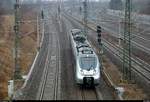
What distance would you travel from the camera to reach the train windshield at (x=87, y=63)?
39.1m

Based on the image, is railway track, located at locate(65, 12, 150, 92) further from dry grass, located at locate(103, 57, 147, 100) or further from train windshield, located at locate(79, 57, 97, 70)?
train windshield, located at locate(79, 57, 97, 70)

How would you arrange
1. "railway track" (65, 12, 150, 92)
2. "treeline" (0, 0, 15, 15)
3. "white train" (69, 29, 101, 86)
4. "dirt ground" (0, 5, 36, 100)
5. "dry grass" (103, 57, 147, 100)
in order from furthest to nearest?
1. "treeline" (0, 0, 15, 15)
2. "railway track" (65, 12, 150, 92)
3. "dirt ground" (0, 5, 36, 100)
4. "white train" (69, 29, 101, 86)
5. "dry grass" (103, 57, 147, 100)

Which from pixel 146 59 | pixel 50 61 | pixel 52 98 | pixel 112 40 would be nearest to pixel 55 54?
pixel 50 61

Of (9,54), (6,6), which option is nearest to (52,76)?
(9,54)

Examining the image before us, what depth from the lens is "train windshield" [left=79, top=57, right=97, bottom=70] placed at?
39097 millimetres

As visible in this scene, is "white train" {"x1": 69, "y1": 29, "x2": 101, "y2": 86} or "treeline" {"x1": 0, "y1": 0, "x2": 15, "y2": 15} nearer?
"white train" {"x1": 69, "y1": 29, "x2": 101, "y2": 86}

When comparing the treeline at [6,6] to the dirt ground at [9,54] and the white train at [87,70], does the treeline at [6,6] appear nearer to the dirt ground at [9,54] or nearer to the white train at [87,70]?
the dirt ground at [9,54]

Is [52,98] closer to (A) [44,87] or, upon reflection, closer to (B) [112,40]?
(A) [44,87]

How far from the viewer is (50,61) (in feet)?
192

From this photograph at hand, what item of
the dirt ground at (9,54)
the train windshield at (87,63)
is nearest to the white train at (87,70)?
the train windshield at (87,63)

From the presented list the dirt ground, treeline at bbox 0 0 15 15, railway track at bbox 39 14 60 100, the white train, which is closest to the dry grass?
the white train

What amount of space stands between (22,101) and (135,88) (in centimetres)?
1208

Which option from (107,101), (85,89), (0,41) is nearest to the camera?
(107,101)

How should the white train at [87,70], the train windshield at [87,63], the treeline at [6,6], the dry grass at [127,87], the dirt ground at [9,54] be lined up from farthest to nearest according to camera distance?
the treeline at [6,6] → the dirt ground at [9,54] → the train windshield at [87,63] → the white train at [87,70] → the dry grass at [127,87]
